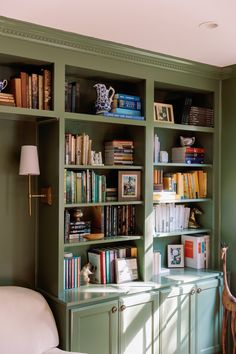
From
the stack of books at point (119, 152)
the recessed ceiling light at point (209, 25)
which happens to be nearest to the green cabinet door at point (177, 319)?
the stack of books at point (119, 152)

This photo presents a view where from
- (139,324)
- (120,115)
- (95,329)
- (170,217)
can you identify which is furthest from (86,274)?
(120,115)

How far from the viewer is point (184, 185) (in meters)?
3.92

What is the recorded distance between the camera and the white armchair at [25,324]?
266cm

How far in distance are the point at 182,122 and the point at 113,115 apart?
2.73ft

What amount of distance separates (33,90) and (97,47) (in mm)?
572

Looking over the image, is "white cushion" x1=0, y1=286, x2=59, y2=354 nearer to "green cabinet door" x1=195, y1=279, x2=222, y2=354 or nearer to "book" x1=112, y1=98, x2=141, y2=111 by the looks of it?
"green cabinet door" x1=195, y1=279, x2=222, y2=354

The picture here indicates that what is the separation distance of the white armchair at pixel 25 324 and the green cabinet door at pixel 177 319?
0.95m

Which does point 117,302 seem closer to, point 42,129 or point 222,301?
point 222,301

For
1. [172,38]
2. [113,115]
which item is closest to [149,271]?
[113,115]

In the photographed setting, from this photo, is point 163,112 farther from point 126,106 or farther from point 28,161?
point 28,161

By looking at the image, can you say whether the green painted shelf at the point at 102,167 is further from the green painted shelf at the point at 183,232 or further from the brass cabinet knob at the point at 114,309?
the brass cabinet knob at the point at 114,309

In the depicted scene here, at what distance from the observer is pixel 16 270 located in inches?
123

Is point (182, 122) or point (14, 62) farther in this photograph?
point (182, 122)

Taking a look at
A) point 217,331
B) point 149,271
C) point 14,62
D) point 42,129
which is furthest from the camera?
point 217,331
